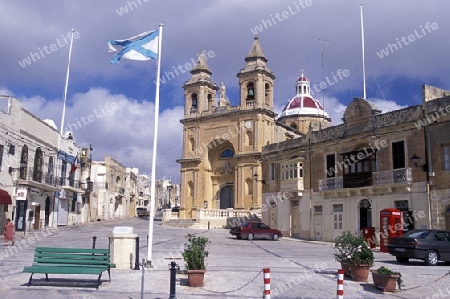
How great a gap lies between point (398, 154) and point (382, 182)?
187 centimetres

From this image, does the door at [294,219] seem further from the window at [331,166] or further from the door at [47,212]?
the door at [47,212]

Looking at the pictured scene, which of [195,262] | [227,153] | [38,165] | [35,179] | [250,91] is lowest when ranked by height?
[195,262]

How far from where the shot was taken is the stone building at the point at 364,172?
24031mm

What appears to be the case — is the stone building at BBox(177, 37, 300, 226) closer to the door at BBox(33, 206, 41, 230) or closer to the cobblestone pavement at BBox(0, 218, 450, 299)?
the door at BBox(33, 206, 41, 230)

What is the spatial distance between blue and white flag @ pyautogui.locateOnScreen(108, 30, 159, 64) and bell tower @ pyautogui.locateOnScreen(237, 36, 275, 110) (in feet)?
123

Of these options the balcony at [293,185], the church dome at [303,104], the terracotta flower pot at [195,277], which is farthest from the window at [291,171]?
the church dome at [303,104]

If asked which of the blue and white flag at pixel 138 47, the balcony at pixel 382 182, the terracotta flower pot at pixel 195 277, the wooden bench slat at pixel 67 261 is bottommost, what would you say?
the terracotta flower pot at pixel 195 277

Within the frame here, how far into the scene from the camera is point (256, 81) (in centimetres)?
5309

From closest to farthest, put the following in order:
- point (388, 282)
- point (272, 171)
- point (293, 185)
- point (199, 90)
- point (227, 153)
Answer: point (388, 282) → point (293, 185) → point (272, 171) → point (227, 153) → point (199, 90)

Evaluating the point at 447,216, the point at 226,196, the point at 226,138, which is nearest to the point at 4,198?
the point at 447,216

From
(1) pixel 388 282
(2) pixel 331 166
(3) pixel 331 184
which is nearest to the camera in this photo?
(1) pixel 388 282

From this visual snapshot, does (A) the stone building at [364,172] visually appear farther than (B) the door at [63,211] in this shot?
No

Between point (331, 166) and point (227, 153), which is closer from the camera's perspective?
point (331, 166)

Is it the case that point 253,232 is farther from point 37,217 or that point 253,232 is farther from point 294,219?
point 37,217
